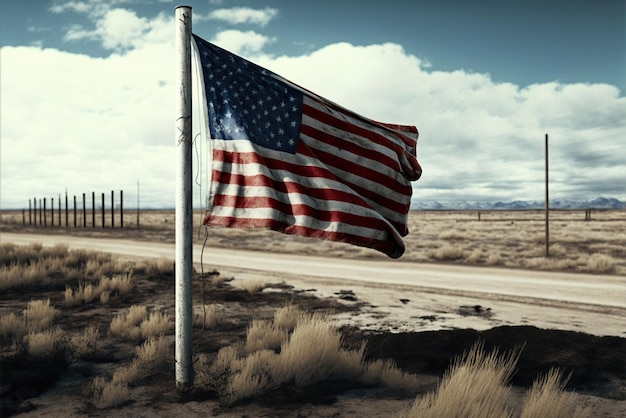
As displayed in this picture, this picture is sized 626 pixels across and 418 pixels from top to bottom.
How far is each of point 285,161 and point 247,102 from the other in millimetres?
780

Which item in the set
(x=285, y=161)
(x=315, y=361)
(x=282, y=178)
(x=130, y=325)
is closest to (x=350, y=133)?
(x=285, y=161)

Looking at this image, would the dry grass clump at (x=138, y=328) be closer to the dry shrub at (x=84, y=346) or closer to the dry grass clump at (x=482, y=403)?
the dry shrub at (x=84, y=346)

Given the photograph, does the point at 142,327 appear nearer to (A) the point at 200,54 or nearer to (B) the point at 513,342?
(A) the point at 200,54

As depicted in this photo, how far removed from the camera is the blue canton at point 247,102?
5.31 meters

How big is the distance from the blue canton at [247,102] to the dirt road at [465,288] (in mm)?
5532

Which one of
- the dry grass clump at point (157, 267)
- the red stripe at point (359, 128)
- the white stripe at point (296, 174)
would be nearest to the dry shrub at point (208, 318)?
the white stripe at point (296, 174)

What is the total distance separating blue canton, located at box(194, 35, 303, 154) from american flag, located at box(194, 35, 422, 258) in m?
0.01

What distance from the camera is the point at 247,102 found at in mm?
5453

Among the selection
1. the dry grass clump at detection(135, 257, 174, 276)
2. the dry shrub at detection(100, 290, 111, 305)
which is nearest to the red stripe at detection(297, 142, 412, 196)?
the dry shrub at detection(100, 290, 111, 305)

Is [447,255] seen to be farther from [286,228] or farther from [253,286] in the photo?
[286,228]

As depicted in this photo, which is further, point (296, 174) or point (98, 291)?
point (98, 291)

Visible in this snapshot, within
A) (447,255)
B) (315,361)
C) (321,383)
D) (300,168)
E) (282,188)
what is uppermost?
(300,168)

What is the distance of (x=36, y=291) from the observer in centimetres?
1309

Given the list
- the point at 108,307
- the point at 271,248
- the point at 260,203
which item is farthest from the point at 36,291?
the point at 271,248
